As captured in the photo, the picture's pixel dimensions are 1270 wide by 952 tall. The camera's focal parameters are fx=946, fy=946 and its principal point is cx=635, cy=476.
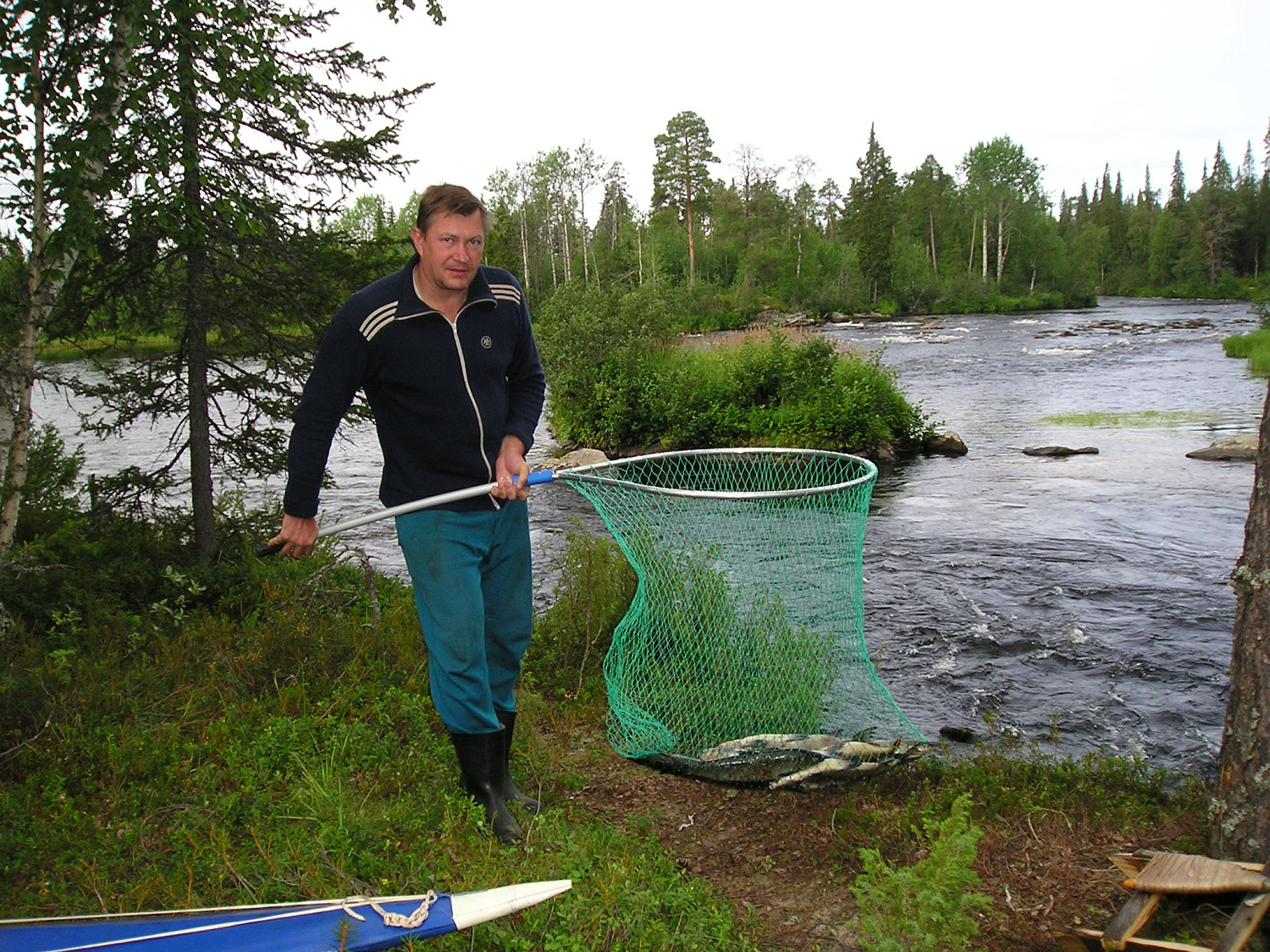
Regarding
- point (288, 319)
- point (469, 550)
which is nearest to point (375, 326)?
point (469, 550)

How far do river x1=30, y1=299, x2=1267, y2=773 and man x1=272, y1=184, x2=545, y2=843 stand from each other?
3.08 meters

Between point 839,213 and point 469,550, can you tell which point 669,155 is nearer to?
point 839,213

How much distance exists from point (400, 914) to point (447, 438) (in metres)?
1.60

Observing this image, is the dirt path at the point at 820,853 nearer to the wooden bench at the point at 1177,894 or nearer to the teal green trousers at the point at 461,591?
the wooden bench at the point at 1177,894

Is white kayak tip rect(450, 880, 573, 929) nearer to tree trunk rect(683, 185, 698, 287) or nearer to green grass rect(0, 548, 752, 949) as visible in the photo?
green grass rect(0, 548, 752, 949)

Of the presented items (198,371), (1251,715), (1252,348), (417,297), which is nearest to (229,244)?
(198,371)

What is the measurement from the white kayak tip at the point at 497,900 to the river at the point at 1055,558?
132 inches

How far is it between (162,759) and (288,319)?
366cm

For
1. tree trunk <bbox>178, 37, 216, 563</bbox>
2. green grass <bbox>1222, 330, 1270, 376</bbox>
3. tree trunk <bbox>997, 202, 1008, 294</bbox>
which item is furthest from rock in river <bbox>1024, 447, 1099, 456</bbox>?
tree trunk <bbox>997, 202, 1008, 294</bbox>

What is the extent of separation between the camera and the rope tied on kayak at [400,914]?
8.66 ft

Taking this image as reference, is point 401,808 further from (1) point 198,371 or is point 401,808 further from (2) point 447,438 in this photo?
(1) point 198,371

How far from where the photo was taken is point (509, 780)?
3.85 metres

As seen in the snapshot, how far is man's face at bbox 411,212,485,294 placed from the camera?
130 inches

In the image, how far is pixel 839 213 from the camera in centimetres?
9531
